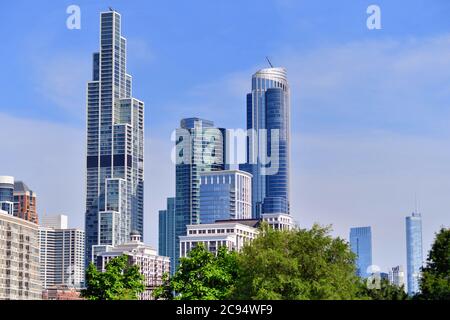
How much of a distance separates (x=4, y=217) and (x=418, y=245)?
10355 cm

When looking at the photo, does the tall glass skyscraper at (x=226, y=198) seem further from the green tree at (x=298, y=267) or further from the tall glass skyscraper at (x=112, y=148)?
the green tree at (x=298, y=267)

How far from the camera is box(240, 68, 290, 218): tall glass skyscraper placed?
3048cm

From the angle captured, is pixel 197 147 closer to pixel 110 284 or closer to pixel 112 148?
pixel 110 284

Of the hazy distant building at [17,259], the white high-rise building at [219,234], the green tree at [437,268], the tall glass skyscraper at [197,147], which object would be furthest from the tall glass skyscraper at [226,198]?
the hazy distant building at [17,259]

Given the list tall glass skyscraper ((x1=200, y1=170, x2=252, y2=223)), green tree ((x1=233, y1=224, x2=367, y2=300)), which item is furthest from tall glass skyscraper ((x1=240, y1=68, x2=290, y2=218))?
green tree ((x1=233, y1=224, x2=367, y2=300))

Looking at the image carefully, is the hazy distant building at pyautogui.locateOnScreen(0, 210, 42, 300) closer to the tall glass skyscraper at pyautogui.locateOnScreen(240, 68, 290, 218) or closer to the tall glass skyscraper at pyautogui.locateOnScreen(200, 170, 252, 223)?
the tall glass skyscraper at pyautogui.locateOnScreen(200, 170, 252, 223)

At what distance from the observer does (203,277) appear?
44812 millimetres

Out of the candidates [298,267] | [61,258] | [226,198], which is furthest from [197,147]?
[61,258]

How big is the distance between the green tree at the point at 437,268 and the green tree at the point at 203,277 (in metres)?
Answer: 9.39

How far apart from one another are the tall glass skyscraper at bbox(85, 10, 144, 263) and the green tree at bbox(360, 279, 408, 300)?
418 inches

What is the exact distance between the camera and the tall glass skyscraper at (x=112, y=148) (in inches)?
1484

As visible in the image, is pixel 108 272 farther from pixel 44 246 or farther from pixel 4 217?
pixel 44 246
